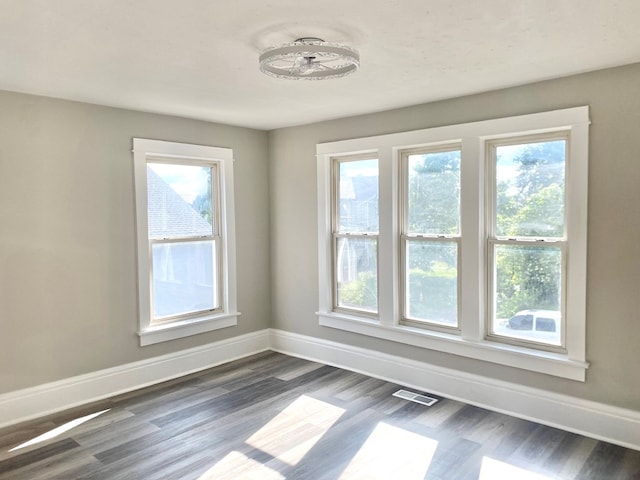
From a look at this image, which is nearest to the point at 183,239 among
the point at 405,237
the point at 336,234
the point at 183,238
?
the point at 183,238

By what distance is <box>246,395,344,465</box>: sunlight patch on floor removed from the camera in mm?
3092

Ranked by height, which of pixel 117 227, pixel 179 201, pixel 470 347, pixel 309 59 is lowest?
pixel 470 347

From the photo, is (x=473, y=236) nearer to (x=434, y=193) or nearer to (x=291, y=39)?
(x=434, y=193)

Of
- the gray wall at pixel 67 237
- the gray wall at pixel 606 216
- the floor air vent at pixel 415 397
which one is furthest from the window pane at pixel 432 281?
the gray wall at pixel 67 237

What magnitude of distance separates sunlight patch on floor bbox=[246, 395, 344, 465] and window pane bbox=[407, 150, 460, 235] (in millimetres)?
1740

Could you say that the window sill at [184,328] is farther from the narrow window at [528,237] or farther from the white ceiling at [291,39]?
the narrow window at [528,237]

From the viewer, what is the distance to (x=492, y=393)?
3672 millimetres

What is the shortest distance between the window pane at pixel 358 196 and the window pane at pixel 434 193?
384 millimetres

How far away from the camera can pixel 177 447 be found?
315cm

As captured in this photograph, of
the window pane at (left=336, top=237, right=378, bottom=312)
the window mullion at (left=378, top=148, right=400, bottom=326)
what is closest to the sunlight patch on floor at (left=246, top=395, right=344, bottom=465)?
the window mullion at (left=378, top=148, right=400, bottom=326)

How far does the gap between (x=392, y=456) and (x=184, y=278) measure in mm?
2651

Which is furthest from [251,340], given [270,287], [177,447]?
[177,447]

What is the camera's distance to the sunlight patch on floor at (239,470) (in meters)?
2.78

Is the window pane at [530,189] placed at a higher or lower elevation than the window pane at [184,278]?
higher
